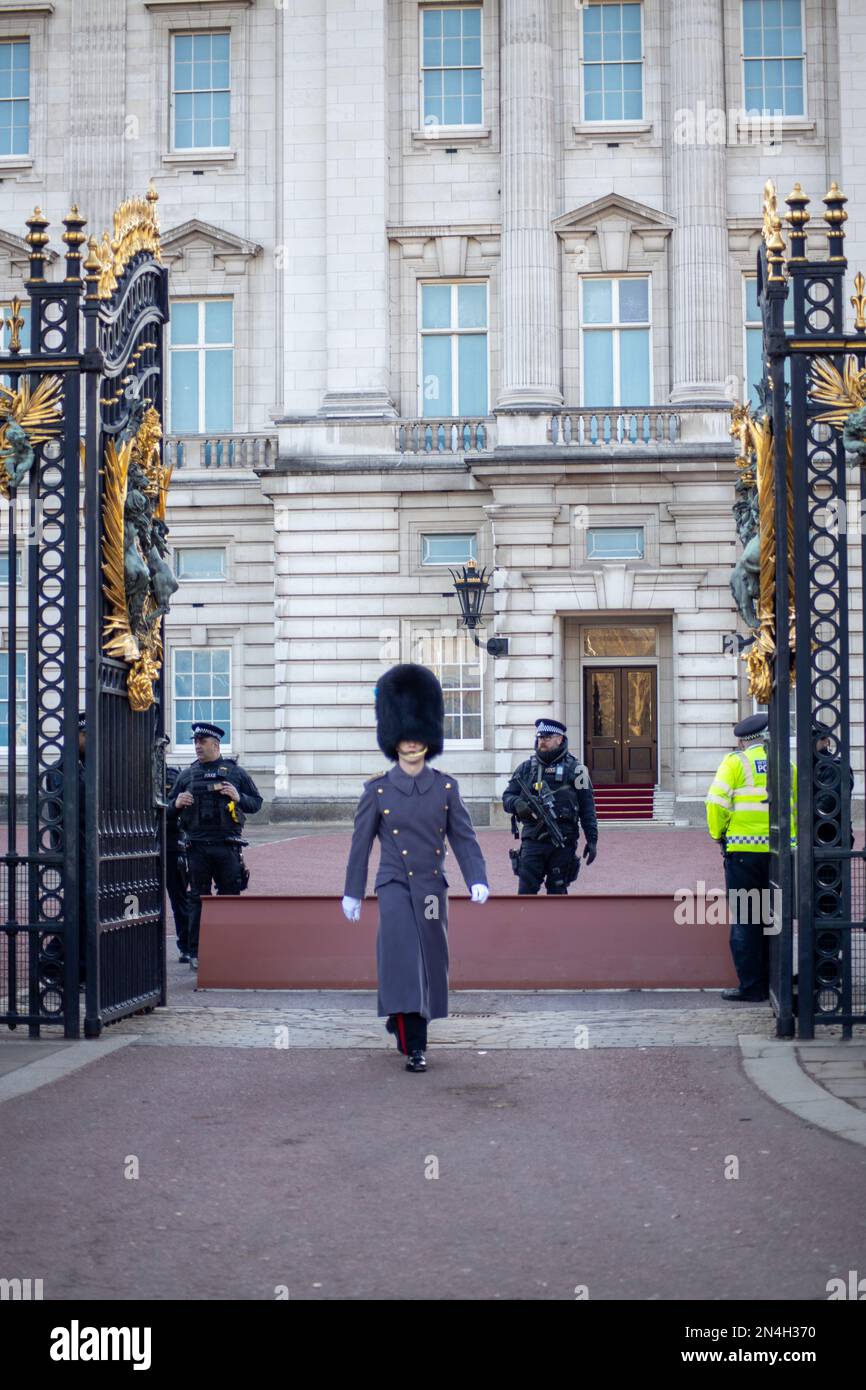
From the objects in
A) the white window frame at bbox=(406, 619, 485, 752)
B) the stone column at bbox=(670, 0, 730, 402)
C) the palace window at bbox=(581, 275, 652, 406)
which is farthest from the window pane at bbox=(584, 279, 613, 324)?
the white window frame at bbox=(406, 619, 485, 752)

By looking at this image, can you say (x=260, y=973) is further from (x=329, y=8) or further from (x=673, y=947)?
(x=329, y=8)

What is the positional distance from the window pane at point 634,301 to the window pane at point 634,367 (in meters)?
0.25

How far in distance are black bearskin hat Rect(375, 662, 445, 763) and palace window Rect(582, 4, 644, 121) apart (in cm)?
2522

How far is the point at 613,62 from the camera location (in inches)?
1321

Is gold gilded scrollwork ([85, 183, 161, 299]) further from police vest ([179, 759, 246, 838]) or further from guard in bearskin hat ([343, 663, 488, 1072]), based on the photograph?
police vest ([179, 759, 246, 838])

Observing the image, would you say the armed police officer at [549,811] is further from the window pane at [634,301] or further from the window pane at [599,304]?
the window pane at [634,301]

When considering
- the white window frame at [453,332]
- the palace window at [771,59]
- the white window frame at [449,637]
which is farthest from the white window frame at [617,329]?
the white window frame at [449,637]

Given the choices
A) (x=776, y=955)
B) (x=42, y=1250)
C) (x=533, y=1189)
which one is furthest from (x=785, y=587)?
(x=42, y=1250)

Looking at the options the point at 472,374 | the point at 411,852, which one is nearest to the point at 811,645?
the point at 411,852

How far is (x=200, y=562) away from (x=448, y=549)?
474 cm

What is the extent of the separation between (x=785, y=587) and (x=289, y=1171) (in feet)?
15.5

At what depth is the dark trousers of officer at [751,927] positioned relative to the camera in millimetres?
11867

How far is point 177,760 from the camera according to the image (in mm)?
34219

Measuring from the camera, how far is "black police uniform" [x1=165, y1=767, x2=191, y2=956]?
14609 mm
